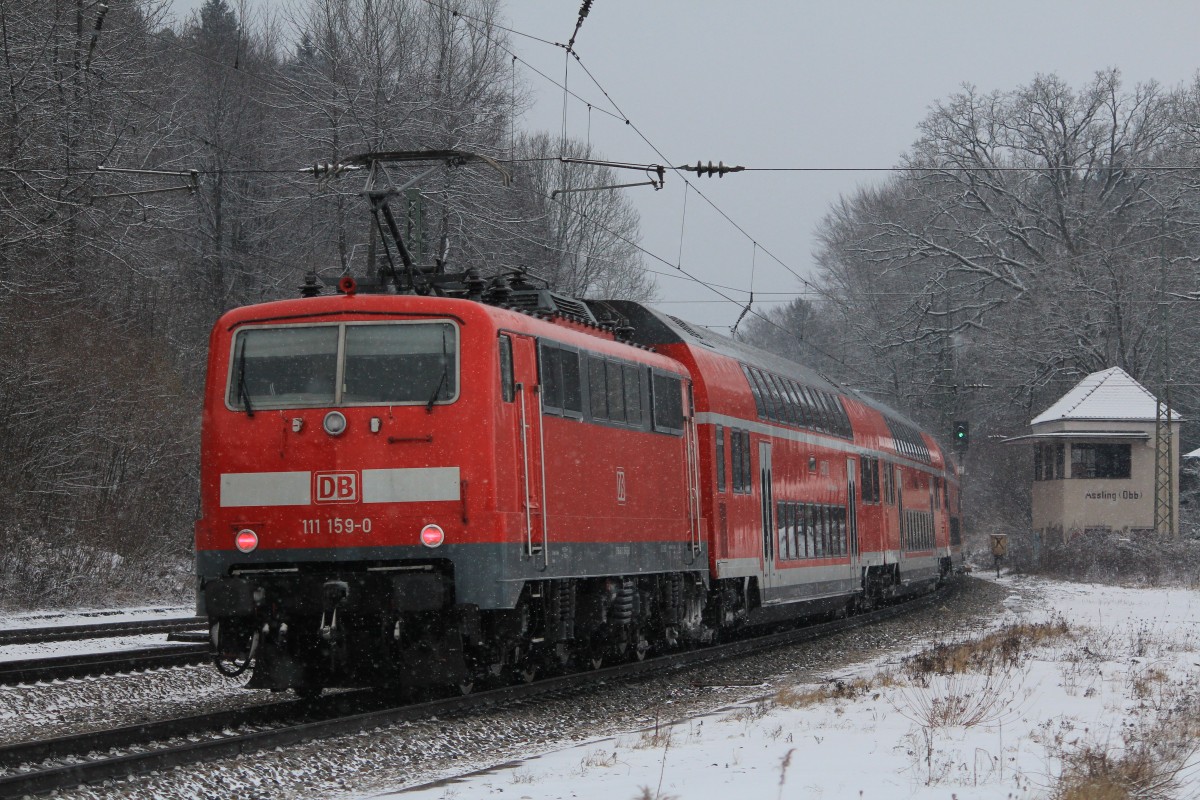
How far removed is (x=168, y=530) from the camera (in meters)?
27.5

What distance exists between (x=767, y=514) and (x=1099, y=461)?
110 ft

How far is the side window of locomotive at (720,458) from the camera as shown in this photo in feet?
55.8

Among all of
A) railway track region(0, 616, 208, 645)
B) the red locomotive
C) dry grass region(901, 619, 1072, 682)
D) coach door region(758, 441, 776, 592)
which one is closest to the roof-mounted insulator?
the red locomotive

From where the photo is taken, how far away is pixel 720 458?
675 inches

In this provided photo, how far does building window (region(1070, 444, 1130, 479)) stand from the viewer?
4928 cm

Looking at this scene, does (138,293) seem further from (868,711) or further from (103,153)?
(868,711)

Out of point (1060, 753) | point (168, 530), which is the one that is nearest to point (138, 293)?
Result: point (168, 530)

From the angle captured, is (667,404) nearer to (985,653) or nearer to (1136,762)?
(985,653)

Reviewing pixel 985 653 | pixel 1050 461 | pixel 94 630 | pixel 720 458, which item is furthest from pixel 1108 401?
pixel 94 630

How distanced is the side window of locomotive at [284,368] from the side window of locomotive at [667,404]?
4415 millimetres

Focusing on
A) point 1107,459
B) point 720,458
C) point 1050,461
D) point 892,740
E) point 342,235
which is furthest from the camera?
point 1050,461

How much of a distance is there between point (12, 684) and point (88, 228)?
1797 centimetres

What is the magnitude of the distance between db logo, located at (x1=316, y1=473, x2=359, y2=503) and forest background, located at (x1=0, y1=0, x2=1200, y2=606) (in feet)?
35.3

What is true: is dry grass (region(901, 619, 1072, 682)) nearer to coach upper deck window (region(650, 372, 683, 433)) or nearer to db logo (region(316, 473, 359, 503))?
coach upper deck window (region(650, 372, 683, 433))
